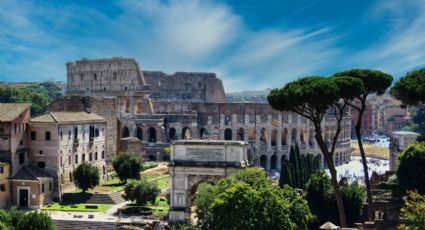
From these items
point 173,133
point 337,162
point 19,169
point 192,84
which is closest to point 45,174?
point 19,169

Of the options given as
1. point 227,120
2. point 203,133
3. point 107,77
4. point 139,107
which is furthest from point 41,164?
point 107,77

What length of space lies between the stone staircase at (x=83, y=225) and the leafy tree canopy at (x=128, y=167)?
484 inches

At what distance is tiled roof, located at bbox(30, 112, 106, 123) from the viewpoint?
166 ft

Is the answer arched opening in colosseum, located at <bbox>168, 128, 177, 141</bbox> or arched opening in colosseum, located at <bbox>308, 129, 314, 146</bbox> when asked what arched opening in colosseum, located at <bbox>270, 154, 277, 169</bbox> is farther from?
arched opening in colosseum, located at <bbox>168, 128, 177, 141</bbox>

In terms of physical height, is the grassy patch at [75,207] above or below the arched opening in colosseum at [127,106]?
below

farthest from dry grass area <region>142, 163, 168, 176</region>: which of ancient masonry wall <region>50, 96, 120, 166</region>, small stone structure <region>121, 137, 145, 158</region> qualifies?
small stone structure <region>121, 137, 145, 158</region>

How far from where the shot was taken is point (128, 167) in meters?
54.5

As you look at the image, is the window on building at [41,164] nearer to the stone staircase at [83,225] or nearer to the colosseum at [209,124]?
the stone staircase at [83,225]

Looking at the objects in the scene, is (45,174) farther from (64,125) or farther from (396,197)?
(396,197)

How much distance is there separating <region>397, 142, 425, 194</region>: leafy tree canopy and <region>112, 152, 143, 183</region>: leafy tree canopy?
76.7 feet

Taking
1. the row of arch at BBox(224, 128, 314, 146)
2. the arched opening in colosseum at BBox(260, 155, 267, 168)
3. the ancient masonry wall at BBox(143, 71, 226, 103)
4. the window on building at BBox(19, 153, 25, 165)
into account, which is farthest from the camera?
the ancient masonry wall at BBox(143, 71, 226, 103)

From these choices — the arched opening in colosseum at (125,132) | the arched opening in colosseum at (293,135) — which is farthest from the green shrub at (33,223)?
the arched opening in colosseum at (293,135)

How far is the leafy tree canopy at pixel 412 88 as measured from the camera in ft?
114

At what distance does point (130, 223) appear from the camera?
4181 centimetres
